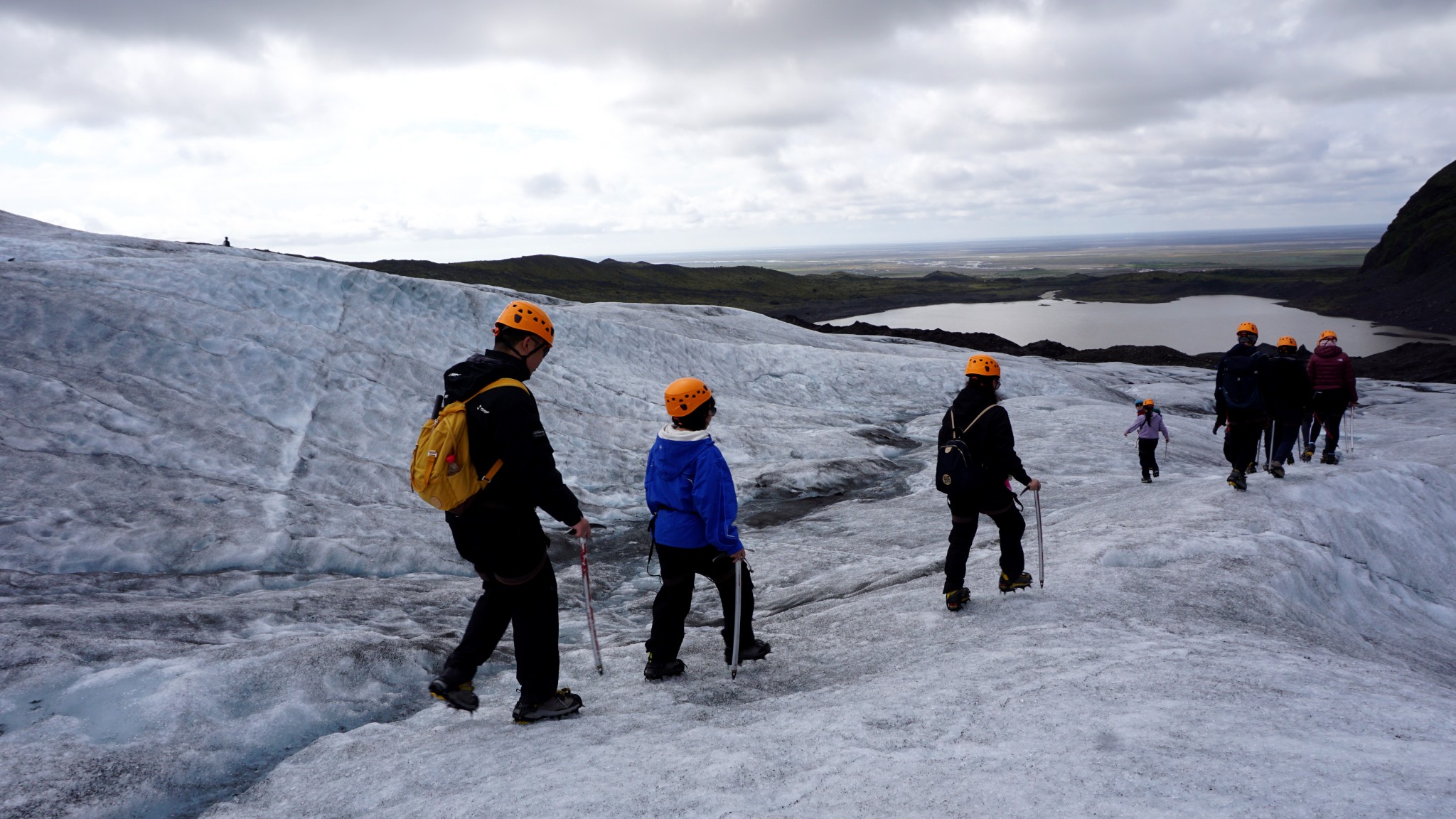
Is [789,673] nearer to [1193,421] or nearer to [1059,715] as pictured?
[1059,715]

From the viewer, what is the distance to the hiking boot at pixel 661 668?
257 inches

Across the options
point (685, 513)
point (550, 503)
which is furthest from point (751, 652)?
point (550, 503)

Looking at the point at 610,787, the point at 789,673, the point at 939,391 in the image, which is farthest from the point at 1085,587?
the point at 939,391

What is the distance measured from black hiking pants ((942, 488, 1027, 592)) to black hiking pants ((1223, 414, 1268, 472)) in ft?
17.3

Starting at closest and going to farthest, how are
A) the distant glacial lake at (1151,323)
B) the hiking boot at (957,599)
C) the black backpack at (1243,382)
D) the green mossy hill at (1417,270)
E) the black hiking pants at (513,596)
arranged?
the black hiking pants at (513,596) → the hiking boot at (957,599) → the black backpack at (1243,382) → the distant glacial lake at (1151,323) → the green mossy hill at (1417,270)

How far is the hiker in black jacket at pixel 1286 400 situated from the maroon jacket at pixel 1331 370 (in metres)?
2.72

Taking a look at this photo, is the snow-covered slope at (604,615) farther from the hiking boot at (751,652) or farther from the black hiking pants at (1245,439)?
the black hiking pants at (1245,439)

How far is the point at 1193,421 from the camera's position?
25.1 meters

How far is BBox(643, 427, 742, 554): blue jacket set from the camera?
589 centimetres

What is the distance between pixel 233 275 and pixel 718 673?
16.2 meters

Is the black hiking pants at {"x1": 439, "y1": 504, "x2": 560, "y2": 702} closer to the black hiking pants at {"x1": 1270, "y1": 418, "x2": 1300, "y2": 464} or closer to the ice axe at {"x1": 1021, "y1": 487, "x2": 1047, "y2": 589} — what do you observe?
the ice axe at {"x1": 1021, "y1": 487, "x2": 1047, "y2": 589}

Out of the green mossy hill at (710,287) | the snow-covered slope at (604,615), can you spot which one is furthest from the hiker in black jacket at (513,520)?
the green mossy hill at (710,287)

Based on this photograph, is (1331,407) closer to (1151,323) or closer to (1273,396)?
(1273,396)

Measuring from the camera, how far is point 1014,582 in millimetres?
8023
